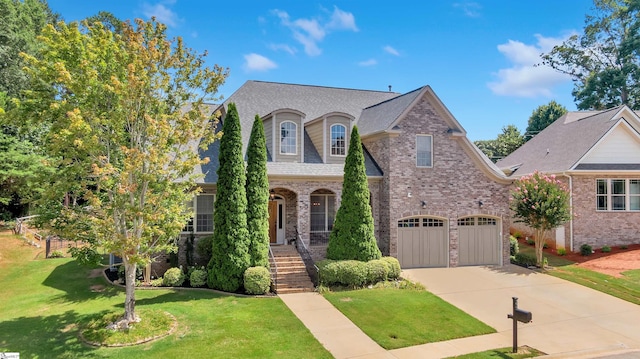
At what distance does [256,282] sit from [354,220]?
4675 mm

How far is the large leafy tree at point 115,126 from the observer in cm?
1067

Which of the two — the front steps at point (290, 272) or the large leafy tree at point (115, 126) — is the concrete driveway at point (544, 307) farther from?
the large leafy tree at point (115, 126)

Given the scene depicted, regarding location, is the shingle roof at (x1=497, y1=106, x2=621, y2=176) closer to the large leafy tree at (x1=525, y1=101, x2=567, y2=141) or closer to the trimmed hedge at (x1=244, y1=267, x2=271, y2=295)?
the trimmed hedge at (x1=244, y1=267, x2=271, y2=295)

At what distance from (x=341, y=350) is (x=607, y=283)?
13177mm

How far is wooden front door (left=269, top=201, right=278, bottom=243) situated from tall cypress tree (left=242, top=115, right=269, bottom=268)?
3.27m

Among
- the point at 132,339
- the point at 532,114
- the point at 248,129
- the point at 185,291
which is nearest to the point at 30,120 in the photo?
the point at 132,339

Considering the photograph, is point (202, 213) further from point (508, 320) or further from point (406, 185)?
point (508, 320)

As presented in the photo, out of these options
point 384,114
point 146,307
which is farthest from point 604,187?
point 146,307

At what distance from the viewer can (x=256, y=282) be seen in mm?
15008

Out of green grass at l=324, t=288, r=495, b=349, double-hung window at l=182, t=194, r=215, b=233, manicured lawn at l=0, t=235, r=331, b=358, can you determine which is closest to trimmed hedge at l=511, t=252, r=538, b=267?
green grass at l=324, t=288, r=495, b=349

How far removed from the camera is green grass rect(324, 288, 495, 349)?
11477 millimetres

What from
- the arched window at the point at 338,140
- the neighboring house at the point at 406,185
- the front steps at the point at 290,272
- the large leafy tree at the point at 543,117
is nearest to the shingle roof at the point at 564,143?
the neighboring house at the point at 406,185

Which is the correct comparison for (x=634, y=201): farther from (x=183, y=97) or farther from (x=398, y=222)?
(x=183, y=97)

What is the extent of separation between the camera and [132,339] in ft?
35.3
